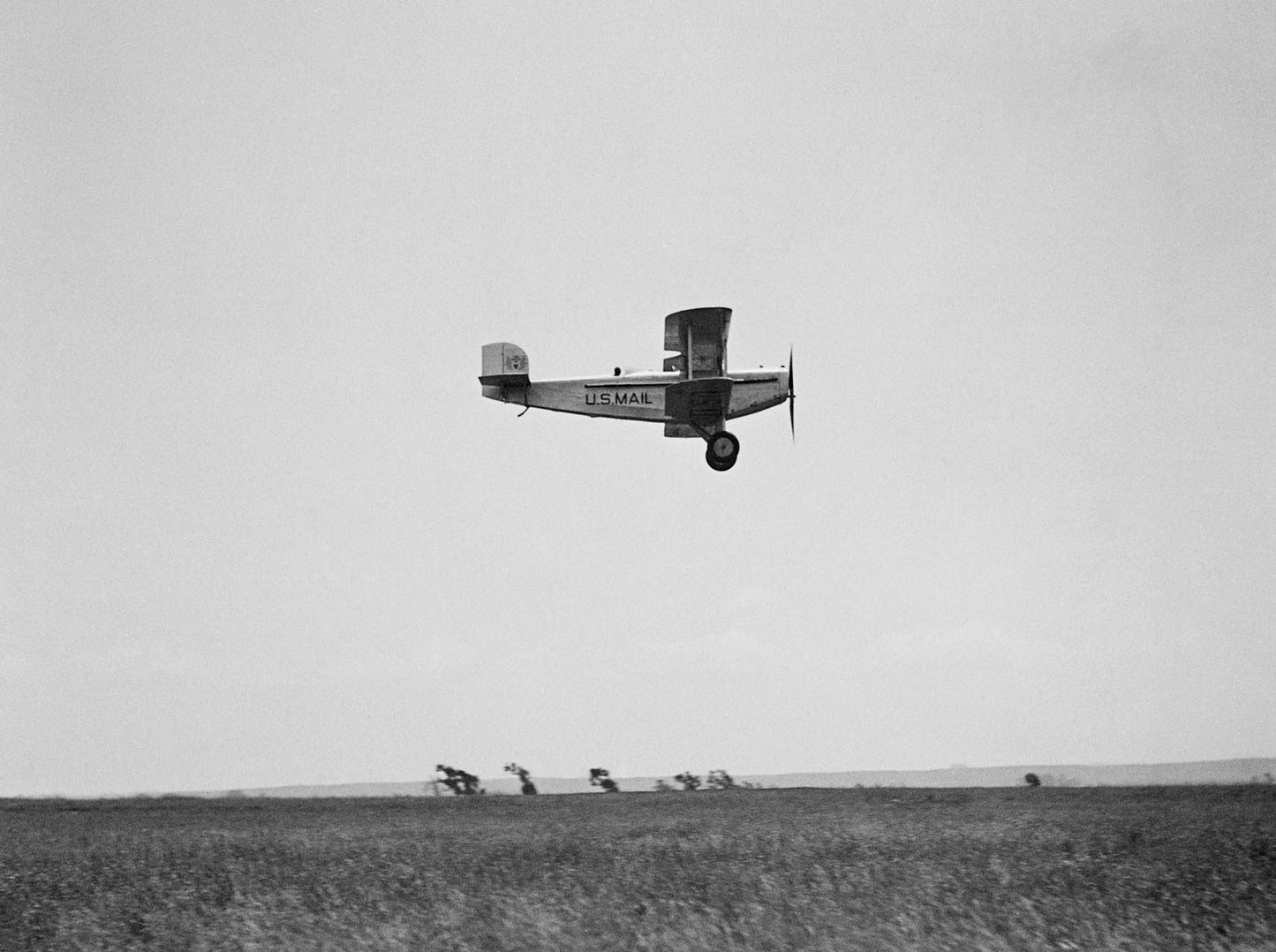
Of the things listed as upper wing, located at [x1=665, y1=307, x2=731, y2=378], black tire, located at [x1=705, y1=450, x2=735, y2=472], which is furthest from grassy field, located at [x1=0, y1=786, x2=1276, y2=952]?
upper wing, located at [x1=665, y1=307, x2=731, y2=378]

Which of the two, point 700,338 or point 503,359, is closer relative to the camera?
point 700,338

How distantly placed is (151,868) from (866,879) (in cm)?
1225

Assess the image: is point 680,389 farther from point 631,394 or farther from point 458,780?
point 458,780

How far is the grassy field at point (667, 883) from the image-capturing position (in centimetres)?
1742

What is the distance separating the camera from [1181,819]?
25172 mm

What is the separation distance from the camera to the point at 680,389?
31.1 meters

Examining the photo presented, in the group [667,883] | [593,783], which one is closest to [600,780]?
[593,783]

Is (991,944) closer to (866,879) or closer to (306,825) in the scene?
(866,879)

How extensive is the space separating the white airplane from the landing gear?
2cm

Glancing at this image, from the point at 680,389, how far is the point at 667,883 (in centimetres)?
1454

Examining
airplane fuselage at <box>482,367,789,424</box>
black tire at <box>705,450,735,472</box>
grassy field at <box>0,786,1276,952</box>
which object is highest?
airplane fuselage at <box>482,367,789,424</box>

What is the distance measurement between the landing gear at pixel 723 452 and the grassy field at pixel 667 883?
29.6 feet

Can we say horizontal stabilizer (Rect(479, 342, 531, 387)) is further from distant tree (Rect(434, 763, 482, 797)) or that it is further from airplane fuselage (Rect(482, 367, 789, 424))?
distant tree (Rect(434, 763, 482, 797))

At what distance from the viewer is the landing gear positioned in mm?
31766
